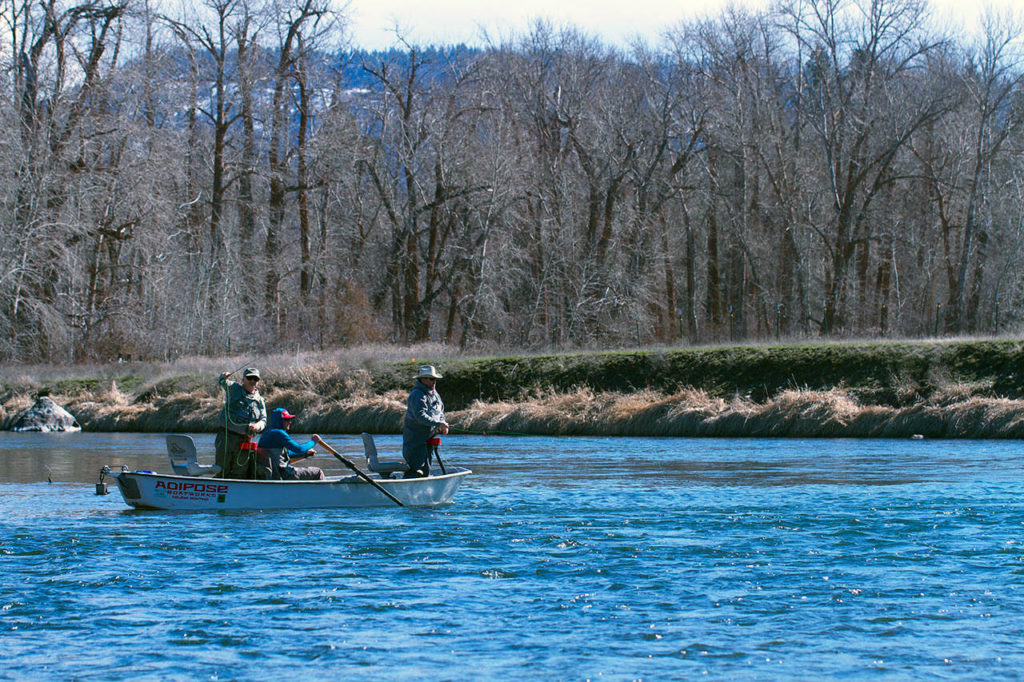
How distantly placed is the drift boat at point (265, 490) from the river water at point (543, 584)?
0.28 m

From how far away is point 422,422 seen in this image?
1689 cm

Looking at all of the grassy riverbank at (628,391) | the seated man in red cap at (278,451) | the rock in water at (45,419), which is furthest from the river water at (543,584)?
the rock in water at (45,419)

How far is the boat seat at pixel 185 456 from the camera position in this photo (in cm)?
1656

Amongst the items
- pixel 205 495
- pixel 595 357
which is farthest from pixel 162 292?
pixel 205 495

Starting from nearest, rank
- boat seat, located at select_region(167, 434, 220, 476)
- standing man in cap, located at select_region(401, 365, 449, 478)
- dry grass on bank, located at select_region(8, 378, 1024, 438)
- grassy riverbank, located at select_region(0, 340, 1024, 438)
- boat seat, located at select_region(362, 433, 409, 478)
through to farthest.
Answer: boat seat, located at select_region(167, 434, 220, 476) → standing man in cap, located at select_region(401, 365, 449, 478) → boat seat, located at select_region(362, 433, 409, 478) → dry grass on bank, located at select_region(8, 378, 1024, 438) → grassy riverbank, located at select_region(0, 340, 1024, 438)

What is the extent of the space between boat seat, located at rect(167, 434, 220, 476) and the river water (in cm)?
89

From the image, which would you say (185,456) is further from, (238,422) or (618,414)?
(618,414)

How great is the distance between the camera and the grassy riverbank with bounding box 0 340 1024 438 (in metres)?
29.1

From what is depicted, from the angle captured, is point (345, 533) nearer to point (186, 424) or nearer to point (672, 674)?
point (672, 674)

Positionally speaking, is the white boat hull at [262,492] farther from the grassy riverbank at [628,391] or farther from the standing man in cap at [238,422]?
the grassy riverbank at [628,391]

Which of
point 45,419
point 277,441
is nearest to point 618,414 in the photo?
point 277,441

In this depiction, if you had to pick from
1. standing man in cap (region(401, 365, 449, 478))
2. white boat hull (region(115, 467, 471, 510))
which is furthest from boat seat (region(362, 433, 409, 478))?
white boat hull (region(115, 467, 471, 510))

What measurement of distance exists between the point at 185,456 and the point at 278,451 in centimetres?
134

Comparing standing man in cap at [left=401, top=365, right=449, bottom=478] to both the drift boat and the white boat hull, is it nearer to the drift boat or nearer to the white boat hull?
the drift boat
